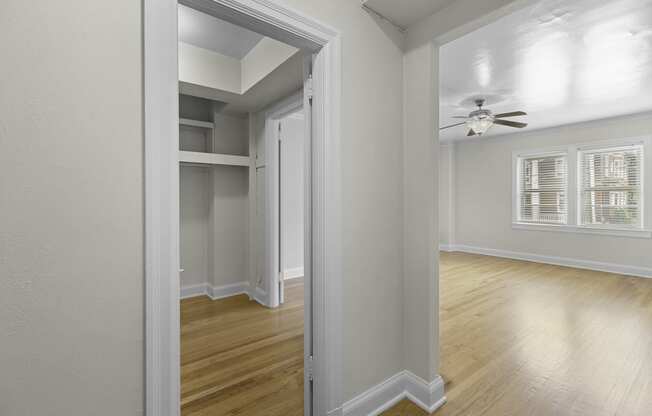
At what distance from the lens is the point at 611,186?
511 cm

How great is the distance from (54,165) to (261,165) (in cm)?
281

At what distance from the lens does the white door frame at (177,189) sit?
3.40 feet

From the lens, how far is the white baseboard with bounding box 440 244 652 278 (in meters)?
4.82

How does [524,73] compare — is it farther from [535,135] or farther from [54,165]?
[54,165]

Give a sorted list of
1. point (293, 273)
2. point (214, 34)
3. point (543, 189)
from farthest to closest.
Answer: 1. point (543, 189)
2. point (293, 273)
3. point (214, 34)

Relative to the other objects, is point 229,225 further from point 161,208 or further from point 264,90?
point 161,208

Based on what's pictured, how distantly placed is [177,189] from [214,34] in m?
2.25

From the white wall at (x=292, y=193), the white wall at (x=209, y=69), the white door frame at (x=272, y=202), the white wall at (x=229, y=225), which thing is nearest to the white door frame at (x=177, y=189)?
the white wall at (x=209, y=69)

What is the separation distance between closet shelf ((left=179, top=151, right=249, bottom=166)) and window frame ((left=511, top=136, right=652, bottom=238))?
5642 mm

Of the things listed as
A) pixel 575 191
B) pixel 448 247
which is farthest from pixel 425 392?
pixel 448 247

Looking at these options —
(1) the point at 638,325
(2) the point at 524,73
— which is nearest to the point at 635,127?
(2) the point at 524,73

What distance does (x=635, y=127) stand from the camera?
4.82 metres

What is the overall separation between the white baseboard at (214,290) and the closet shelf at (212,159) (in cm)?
162

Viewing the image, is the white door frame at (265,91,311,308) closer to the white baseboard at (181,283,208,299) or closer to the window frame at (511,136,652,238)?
the white baseboard at (181,283,208,299)
